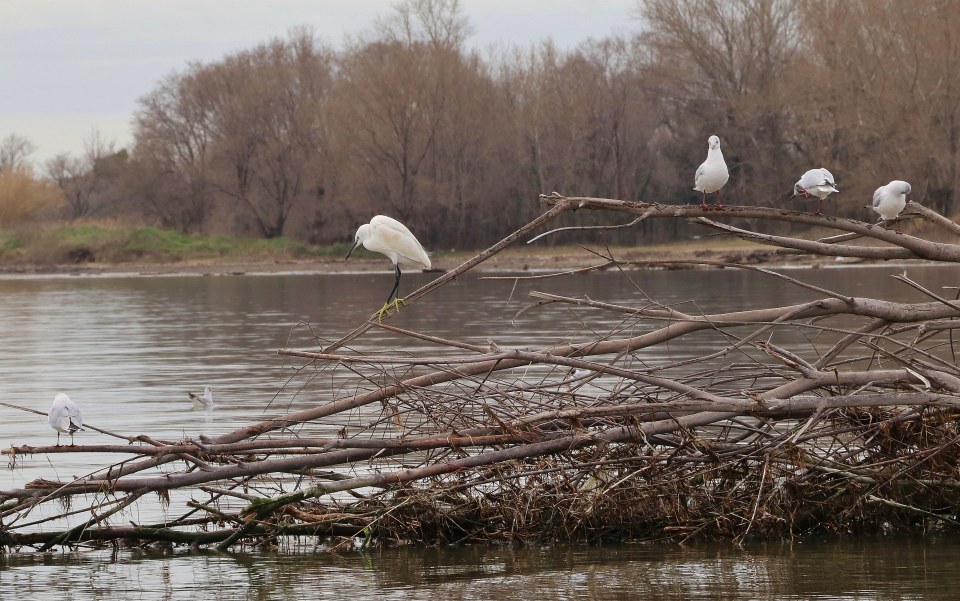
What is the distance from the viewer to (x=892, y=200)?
7.40 m

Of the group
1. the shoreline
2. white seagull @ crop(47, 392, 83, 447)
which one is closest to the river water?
white seagull @ crop(47, 392, 83, 447)

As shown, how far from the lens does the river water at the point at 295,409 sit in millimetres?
6742

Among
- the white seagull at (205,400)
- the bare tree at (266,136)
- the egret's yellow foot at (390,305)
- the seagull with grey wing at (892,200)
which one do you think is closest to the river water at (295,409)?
the white seagull at (205,400)

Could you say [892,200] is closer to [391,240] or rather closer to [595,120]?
[391,240]

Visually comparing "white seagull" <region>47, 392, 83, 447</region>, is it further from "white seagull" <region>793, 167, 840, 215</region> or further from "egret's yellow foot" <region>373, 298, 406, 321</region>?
"white seagull" <region>793, 167, 840, 215</region>

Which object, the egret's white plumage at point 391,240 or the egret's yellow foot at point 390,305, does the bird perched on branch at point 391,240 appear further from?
the egret's yellow foot at point 390,305

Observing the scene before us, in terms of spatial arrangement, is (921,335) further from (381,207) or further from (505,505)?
(381,207)

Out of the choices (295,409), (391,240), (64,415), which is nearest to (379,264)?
(295,409)

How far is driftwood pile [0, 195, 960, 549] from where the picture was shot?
696 cm

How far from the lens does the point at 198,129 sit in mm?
64250

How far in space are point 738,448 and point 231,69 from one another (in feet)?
190

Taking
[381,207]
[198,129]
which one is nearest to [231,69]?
[198,129]

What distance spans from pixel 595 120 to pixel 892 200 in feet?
163

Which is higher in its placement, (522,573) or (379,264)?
(379,264)
